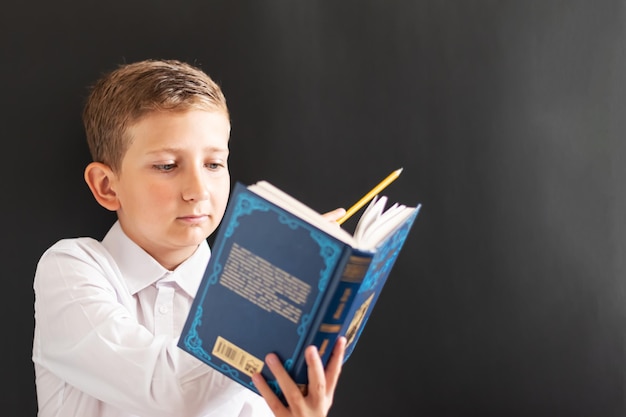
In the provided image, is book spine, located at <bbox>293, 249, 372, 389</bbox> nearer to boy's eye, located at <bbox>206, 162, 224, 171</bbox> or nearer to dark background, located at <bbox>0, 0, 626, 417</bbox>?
boy's eye, located at <bbox>206, 162, 224, 171</bbox>

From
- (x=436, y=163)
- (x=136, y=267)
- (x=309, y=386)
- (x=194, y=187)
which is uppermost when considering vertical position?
(x=436, y=163)

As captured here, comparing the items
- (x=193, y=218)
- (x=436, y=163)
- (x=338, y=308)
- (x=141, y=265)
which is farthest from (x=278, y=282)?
(x=436, y=163)

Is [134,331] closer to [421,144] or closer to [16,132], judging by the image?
[16,132]

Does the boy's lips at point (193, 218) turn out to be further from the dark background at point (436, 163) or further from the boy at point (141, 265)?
the dark background at point (436, 163)

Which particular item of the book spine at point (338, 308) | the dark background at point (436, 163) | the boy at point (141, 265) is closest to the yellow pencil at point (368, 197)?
the boy at point (141, 265)

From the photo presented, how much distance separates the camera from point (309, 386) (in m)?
1.13

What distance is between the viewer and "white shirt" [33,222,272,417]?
4.11 feet

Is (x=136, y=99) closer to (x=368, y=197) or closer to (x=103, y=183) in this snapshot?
(x=103, y=183)

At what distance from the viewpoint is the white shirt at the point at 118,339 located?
1.25 meters

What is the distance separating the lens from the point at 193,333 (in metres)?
1.14

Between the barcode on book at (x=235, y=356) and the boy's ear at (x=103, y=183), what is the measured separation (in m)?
0.50

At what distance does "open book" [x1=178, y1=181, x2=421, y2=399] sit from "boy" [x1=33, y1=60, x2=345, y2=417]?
117 mm

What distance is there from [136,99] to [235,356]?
56 cm

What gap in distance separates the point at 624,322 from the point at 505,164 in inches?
19.7
